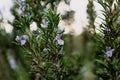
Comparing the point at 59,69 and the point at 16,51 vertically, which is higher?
the point at 16,51

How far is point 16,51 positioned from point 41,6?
137 inches

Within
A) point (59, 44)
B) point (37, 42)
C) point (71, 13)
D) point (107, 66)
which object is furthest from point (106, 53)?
point (71, 13)

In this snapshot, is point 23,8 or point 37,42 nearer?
point 37,42

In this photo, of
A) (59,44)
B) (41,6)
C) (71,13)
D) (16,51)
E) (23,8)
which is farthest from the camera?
(16,51)

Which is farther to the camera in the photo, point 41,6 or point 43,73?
point 41,6

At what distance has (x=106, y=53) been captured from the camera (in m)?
3.11

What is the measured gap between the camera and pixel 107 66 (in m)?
3.20

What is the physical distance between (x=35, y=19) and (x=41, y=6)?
0.21 metres

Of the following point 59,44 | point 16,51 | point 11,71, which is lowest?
point 59,44

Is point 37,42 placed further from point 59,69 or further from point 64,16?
point 64,16

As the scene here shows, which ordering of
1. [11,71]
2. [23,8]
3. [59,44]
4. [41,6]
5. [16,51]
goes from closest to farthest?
[59,44], [23,8], [41,6], [11,71], [16,51]

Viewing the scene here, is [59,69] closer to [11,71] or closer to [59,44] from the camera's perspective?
[59,44]

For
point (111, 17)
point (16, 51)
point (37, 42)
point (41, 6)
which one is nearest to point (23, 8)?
point (41, 6)

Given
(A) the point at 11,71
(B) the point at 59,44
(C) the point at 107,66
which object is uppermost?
(A) the point at 11,71
